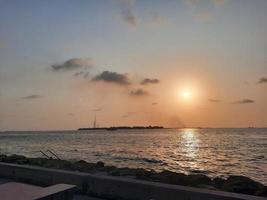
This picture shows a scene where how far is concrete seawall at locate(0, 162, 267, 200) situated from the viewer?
21.2 ft

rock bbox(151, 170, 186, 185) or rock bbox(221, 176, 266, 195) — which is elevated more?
rock bbox(151, 170, 186, 185)

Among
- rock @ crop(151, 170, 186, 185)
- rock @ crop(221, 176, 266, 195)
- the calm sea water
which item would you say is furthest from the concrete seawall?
the calm sea water

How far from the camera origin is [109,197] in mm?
7727

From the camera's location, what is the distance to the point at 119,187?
7.58m

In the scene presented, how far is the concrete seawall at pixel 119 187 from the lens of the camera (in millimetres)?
6469

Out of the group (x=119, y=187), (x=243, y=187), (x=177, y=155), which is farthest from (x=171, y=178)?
(x=177, y=155)

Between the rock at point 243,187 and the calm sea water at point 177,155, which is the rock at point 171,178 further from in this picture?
the calm sea water at point 177,155

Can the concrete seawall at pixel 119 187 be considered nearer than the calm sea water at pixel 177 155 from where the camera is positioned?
Yes

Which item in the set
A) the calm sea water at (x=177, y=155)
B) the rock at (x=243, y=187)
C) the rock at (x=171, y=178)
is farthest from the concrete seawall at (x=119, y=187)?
the calm sea water at (x=177, y=155)

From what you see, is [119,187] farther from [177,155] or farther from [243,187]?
[177,155]

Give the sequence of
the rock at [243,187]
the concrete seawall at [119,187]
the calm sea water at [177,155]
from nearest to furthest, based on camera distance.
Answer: the concrete seawall at [119,187], the rock at [243,187], the calm sea water at [177,155]

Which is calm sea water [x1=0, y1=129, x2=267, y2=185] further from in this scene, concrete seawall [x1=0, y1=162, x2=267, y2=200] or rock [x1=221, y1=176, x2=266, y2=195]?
concrete seawall [x1=0, y1=162, x2=267, y2=200]

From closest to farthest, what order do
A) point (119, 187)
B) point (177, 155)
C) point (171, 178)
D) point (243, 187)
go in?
point (119, 187) → point (171, 178) → point (243, 187) → point (177, 155)

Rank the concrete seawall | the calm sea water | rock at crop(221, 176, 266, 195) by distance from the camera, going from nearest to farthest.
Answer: the concrete seawall
rock at crop(221, 176, 266, 195)
the calm sea water
